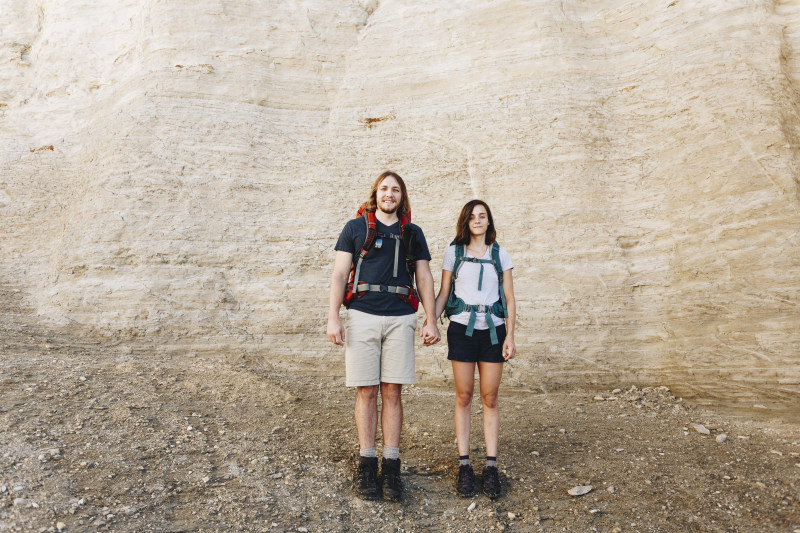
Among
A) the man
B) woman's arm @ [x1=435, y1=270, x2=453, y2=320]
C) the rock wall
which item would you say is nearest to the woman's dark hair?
woman's arm @ [x1=435, y1=270, x2=453, y2=320]

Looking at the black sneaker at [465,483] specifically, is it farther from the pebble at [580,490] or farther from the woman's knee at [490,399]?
the pebble at [580,490]

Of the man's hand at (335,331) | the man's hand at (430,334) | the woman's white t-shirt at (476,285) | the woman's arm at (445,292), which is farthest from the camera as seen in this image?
the woman's arm at (445,292)

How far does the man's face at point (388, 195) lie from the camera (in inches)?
163

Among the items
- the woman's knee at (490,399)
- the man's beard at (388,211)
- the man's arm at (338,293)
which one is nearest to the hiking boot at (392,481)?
the woman's knee at (490,399)

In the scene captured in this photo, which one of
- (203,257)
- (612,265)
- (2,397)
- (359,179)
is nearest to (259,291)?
(203,257)

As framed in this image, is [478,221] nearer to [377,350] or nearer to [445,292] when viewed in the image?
[445,292]

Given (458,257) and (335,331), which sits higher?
(458,257)

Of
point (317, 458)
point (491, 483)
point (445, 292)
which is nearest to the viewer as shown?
point (491, 483)

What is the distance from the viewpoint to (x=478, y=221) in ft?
14.2

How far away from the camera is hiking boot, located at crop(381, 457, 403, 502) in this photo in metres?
4.00

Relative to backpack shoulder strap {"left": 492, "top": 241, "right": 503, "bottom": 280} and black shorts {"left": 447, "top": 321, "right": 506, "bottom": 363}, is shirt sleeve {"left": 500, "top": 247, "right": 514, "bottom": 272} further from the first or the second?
black shorts {"left": 447, "top": 321, "right": 506, "bottom": 363}

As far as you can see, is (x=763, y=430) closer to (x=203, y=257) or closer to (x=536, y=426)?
(x=536, y=426)

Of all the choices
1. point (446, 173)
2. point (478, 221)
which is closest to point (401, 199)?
point (478, 221)

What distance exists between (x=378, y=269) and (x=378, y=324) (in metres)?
0.41
